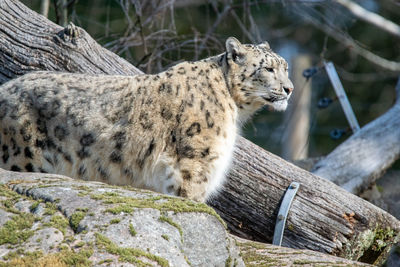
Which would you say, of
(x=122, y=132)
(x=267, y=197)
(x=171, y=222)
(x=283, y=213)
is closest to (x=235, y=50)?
(x=122, y=132)

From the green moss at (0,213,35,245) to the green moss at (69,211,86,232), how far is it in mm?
218

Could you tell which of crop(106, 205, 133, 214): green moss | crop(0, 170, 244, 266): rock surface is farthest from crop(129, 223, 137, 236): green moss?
crop(106, 205, 133, 214): green moss

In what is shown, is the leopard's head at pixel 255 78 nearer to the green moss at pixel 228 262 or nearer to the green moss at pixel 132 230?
the green moss at pixel 228 262

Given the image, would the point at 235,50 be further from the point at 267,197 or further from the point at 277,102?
the point at 267,197

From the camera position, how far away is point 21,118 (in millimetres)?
5117

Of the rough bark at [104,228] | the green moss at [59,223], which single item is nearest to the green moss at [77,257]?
the rough bark at [104,228]

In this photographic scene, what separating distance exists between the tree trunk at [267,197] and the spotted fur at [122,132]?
3.00 feet

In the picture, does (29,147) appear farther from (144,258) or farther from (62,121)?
(144,258)

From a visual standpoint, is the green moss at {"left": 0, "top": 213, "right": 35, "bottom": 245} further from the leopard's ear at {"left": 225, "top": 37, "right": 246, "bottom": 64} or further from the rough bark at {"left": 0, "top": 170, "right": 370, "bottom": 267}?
the leopard's ear at {"left": 225, "top": 37, "right": 246, "bottom": 64}

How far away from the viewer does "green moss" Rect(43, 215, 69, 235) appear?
3375 millimetres

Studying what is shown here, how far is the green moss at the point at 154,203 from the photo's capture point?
144 inches

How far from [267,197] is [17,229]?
329 centimetres

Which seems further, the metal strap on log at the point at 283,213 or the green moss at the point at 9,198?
the metal strap on log at the point at 283,213

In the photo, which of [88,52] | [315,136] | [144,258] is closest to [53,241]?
[144,258]
